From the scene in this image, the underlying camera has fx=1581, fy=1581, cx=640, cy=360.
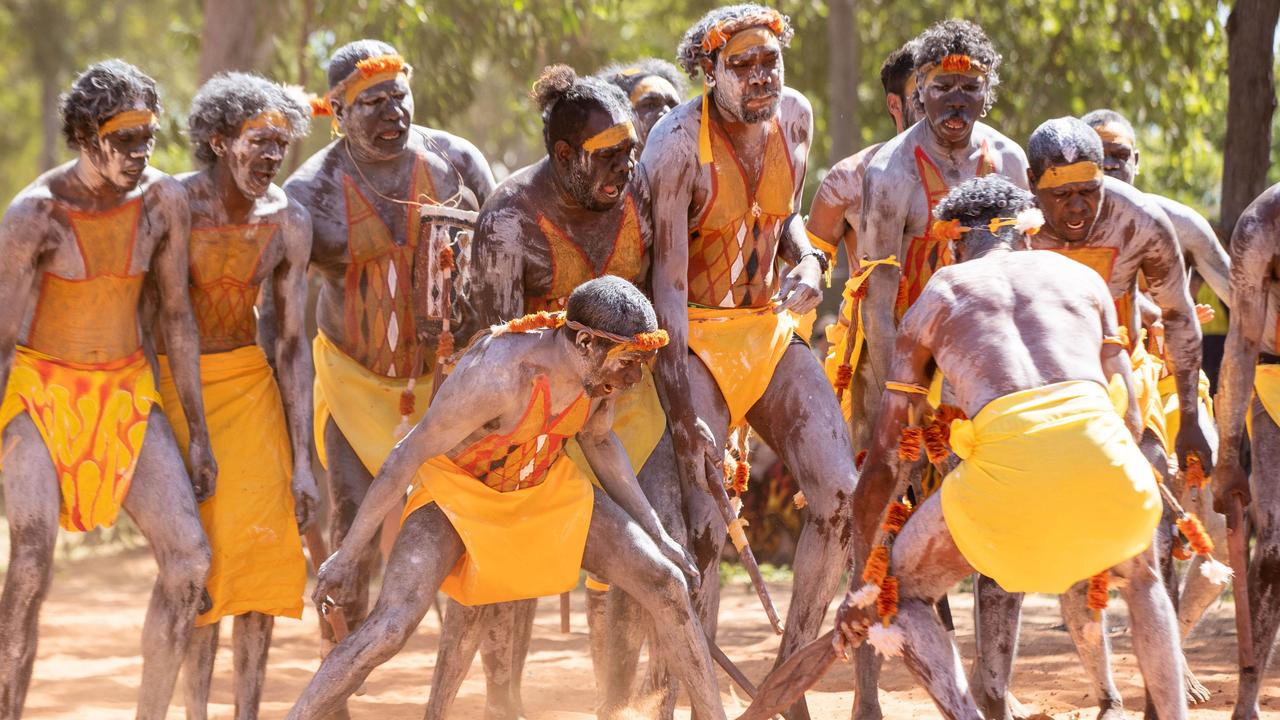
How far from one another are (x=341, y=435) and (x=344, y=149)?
3.80 ft

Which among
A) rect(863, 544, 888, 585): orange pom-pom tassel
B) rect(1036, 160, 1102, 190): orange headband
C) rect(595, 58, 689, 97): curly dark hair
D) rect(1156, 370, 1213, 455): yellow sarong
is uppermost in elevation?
rect(595, 58, 689, 97): curly dark hair

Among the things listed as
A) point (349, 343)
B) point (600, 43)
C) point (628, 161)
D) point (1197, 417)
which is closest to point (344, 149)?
point (349, 343)

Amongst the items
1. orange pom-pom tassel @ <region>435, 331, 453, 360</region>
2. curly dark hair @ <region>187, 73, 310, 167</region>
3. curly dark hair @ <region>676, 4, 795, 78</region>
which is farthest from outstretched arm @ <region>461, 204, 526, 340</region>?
curly dark hair @ <region>187, 73, 310, 167</region>

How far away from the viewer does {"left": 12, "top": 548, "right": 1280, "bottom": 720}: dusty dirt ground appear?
21.8ft

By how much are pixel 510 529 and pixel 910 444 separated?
4.22 feet

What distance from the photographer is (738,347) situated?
5.55m

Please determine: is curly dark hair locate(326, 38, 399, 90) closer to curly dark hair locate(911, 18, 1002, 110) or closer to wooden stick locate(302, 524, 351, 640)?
wooden stick locate(302, 524, 351, 640)

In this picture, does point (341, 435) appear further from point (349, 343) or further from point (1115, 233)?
point (1115, 233)

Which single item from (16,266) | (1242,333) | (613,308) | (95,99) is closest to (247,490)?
(16,266)

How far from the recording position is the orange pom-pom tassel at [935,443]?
4707mm

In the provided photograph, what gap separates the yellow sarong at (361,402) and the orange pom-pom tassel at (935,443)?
227 centimetres

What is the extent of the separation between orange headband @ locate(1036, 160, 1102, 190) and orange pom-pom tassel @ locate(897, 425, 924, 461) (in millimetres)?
1195

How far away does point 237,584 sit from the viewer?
18.6 ft

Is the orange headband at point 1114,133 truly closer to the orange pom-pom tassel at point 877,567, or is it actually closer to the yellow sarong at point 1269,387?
the yellow sarong at point 1269,387
